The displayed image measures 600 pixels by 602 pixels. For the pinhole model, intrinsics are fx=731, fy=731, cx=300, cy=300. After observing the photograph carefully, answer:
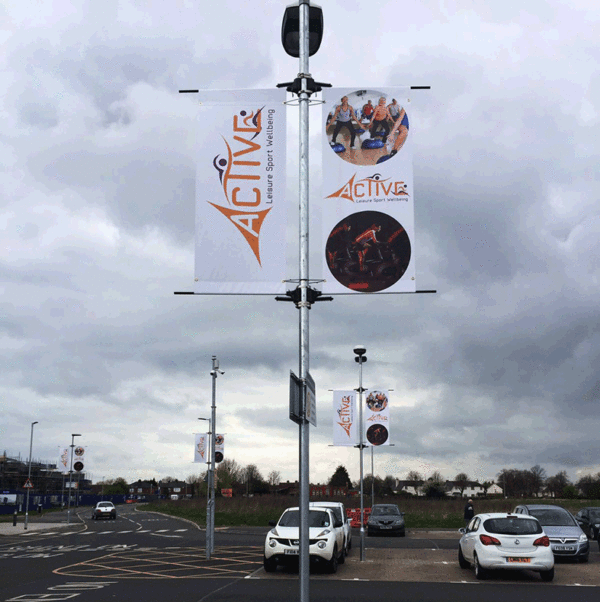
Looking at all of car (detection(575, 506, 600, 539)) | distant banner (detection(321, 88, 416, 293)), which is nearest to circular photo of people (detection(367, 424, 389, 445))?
car (detection(575, 506, 600, 539))

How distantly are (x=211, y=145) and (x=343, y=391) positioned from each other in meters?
16.1

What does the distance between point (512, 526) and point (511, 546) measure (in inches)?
21.7

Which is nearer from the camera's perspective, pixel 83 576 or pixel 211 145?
pixel 211 145

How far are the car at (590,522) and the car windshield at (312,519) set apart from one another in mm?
16216

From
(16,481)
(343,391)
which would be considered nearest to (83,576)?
(343,391)

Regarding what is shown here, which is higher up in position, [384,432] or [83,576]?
[384,432]

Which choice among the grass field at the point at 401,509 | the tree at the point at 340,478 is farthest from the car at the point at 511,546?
the tree at the point at 340,478

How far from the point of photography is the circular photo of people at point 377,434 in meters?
23.7

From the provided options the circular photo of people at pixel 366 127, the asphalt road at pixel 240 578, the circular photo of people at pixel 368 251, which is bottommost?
the asphalt road at pixel 240 578

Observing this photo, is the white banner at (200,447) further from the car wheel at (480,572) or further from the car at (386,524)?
the car wheel at (480,572)

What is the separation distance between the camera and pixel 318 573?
19.5 m

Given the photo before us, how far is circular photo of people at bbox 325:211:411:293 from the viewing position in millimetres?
8625

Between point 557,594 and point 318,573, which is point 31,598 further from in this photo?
point 557,594

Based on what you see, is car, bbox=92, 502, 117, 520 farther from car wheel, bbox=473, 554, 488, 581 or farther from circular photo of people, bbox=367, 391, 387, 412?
car wheel, bbox=473, 554, 488, 581
